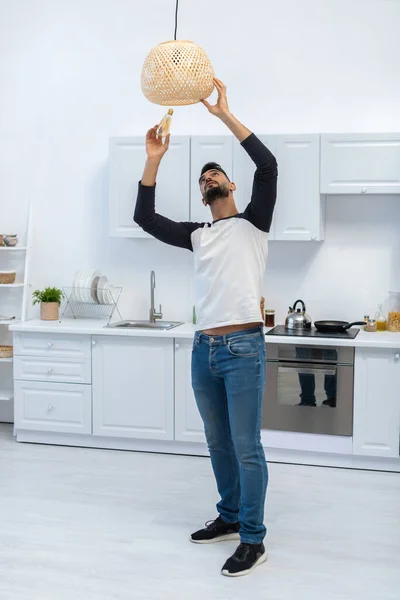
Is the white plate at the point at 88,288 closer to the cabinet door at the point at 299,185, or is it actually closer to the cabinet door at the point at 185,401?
the cabinet door at the point at 185,401

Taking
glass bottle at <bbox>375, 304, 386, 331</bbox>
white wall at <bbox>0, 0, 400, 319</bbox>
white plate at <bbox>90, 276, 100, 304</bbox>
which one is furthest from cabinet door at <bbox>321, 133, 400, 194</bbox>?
white plate at <bbox>90, 276, 100, 304</bbox>

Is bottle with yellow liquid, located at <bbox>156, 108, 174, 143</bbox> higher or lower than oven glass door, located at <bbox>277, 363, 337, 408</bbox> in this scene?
higher

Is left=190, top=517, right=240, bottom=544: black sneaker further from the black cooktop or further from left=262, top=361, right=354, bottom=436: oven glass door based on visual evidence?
the black cooktop

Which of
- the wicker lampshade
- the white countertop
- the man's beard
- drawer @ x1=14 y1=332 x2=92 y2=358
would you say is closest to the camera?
the wicker lampshade

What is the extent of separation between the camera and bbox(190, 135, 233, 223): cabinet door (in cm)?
467

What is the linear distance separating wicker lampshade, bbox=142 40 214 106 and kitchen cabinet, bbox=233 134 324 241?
190cm

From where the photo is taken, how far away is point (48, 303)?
505cm

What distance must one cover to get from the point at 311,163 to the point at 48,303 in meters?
1.97

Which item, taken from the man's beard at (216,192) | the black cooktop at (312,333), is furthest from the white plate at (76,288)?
the man's beard at (216,192)

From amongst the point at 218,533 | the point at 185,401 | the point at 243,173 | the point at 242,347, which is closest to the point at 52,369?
the point at 185,401

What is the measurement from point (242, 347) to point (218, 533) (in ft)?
3.02

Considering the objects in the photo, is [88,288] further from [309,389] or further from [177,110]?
[309,389]

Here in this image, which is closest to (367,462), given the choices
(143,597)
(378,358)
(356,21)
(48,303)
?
(378,358)

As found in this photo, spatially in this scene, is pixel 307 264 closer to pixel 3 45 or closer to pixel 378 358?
pixel 378 358
